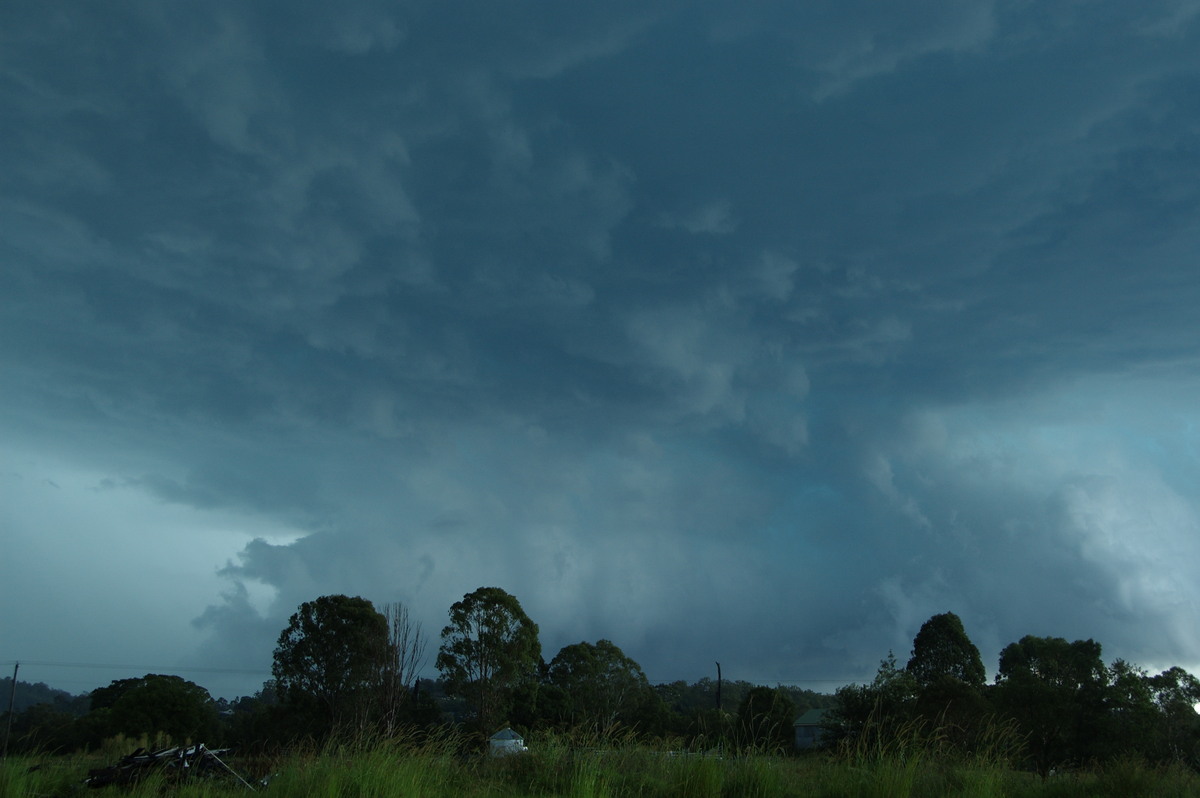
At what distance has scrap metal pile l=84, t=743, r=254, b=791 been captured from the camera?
13016 mm

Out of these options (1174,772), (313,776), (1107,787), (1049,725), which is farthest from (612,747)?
(1049,725)

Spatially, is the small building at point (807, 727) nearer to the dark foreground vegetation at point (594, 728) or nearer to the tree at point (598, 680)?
the dark foreground vegetation at point (594, 728)

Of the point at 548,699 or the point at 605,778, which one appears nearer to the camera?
the point at 605,778

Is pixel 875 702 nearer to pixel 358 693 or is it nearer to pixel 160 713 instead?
pixel 358 693

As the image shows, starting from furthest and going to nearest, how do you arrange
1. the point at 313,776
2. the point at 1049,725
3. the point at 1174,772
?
the point at 1049,725 → the point at 1174,772 → the point at 313,776

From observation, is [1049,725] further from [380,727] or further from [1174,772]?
[380,727]

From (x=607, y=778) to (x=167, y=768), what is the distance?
8045 millimetres

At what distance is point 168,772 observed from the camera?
45.0 feet

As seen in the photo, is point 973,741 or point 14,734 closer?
point 973,741

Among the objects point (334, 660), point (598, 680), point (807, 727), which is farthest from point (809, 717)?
point (334, 660)

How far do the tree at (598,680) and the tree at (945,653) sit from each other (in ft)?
58.6

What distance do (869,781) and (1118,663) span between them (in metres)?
29.7

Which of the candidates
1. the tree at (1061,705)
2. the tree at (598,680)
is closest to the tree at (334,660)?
A: the tree at (598,680)

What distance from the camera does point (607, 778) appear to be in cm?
1150
